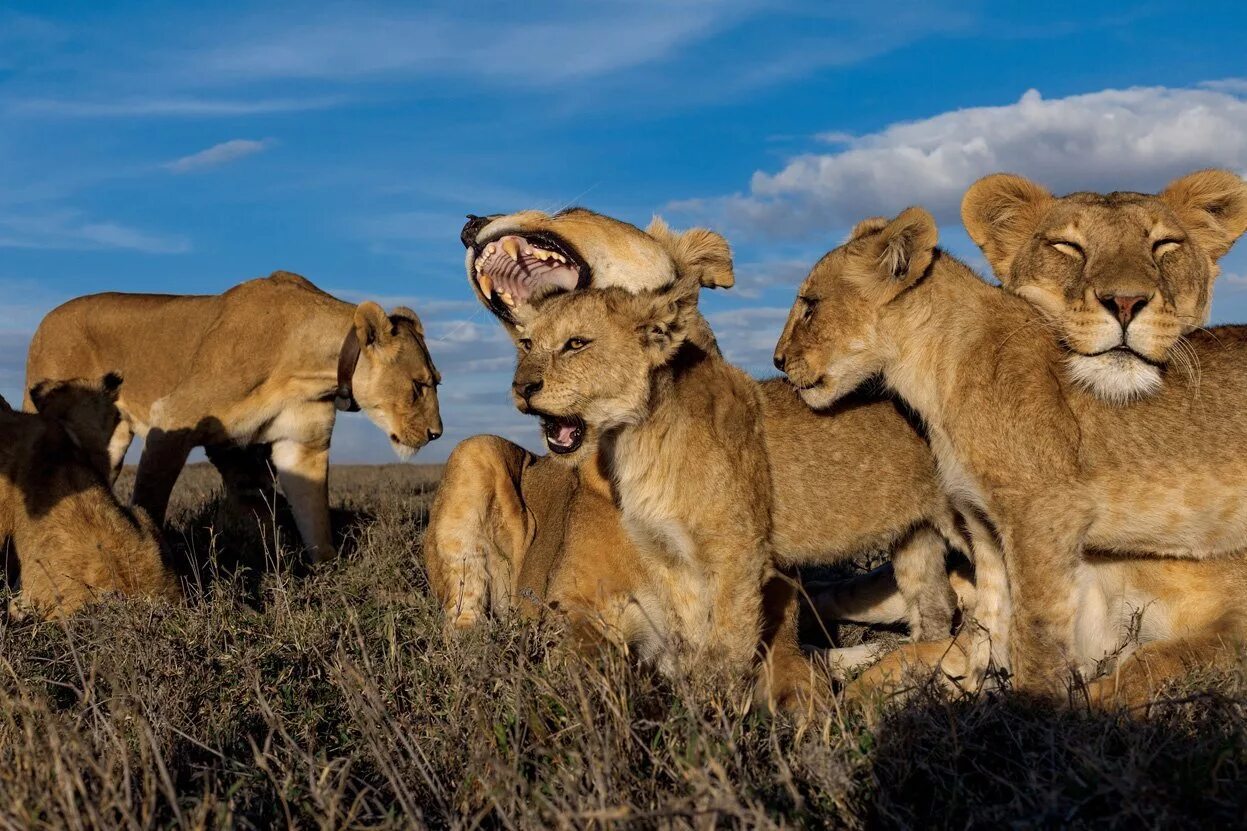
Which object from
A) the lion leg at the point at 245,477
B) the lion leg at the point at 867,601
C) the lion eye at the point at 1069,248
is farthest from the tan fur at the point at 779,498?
the lion leg at the point at 245,477

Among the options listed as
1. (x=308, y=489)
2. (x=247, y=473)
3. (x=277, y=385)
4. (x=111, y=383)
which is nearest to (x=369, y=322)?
(x=277, y=385)

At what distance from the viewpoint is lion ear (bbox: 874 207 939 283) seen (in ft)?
14.2

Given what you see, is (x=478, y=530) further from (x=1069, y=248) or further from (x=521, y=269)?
(x=1069, y=248)

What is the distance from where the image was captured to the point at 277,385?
27.6ft

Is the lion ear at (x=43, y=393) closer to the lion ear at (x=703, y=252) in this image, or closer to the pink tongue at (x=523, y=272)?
the pink tongue at (x=523, y=272)

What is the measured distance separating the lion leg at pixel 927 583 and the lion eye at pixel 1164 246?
4.45ft

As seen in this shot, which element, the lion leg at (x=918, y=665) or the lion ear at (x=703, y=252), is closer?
the lion leg at (x=918, y=665)

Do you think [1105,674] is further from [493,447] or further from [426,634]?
[493,447]

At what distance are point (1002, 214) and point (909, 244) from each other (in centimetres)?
62

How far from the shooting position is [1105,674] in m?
3.96

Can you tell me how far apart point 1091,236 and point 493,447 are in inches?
113

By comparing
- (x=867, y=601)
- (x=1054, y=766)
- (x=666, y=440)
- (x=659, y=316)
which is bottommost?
(x=867, y=601)

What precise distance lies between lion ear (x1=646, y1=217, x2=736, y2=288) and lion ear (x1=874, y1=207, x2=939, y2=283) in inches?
29.7

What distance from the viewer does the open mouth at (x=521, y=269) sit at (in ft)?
15.5
